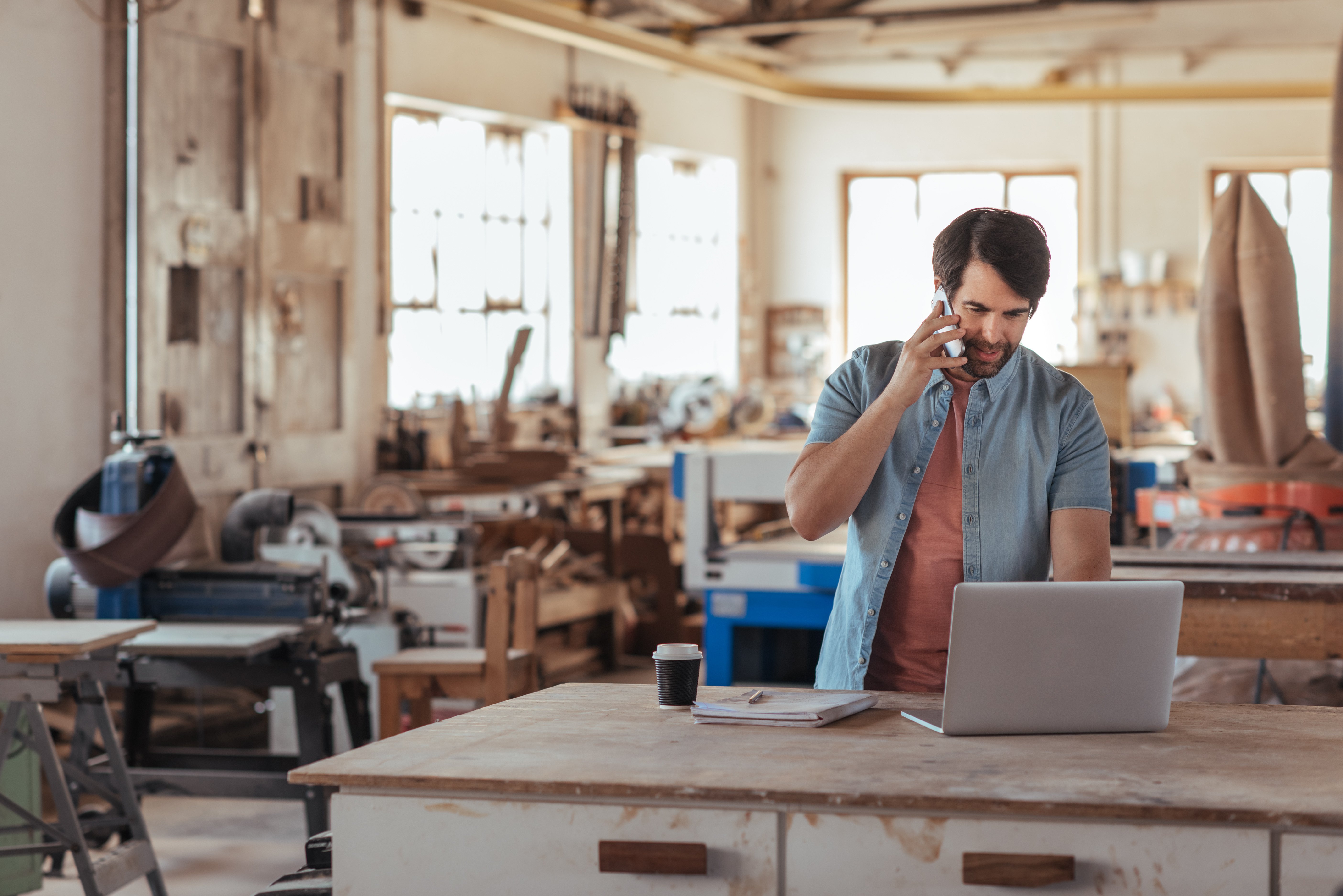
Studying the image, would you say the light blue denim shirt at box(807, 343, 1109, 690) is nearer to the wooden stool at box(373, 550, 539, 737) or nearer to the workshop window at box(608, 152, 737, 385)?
the wooden stool at box(373, 550, 539, 737)

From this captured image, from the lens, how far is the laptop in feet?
5.93

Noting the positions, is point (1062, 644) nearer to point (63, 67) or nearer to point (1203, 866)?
point (1203, 866)

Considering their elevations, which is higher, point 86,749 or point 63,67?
point 63,67

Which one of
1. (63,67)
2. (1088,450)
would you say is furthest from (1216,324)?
(63,67)

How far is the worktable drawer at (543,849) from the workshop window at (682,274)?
7.54 meters

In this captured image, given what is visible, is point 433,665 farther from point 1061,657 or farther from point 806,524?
point 1061,657

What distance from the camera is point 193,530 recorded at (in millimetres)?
4344

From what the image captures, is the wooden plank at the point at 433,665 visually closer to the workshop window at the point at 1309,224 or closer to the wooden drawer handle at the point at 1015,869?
the wooden drawer handle at the point at 1015,869

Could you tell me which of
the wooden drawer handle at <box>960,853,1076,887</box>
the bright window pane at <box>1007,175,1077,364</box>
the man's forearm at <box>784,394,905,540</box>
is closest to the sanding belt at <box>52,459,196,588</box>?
the man's forearm at <box>784,394,905,540</box>

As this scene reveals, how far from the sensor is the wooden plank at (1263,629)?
2.95m

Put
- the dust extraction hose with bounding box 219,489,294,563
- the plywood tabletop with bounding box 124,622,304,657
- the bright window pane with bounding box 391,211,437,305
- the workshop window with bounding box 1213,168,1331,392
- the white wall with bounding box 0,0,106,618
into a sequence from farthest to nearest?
the workshop window with bounding box 1213,168,1331,392, the bright window pane with bounding box 391,211,437,305, the white wall with bounding box 0,0,106,618, the dust extraction hose with bounding box 219,489,294,563, the plywood tabletop with bounding box 124,622,304,657

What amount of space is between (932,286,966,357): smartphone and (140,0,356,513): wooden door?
163 inches

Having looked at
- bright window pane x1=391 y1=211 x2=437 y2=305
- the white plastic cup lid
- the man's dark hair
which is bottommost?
the white plastic cup lid

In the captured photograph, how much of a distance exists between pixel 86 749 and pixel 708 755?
2.68 metres
